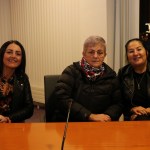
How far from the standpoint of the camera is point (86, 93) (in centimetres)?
224

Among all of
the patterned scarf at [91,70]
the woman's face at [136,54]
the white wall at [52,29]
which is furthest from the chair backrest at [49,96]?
the white wall at [52,29]

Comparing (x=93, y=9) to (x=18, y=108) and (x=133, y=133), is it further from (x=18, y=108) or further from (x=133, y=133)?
(x=133, y=133)

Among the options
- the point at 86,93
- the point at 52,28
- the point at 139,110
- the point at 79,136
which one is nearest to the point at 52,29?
the point at 52,28

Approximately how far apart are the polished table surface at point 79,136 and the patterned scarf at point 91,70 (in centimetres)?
63

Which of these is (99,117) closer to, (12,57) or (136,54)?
(136,54)

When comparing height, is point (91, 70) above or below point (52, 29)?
below

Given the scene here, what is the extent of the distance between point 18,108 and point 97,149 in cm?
121

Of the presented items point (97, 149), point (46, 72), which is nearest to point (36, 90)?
point (46, 72)

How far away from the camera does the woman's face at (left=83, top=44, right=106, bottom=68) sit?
2.28 m

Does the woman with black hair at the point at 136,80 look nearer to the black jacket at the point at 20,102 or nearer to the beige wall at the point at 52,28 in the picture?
→ the black jacket at the point at 20,102

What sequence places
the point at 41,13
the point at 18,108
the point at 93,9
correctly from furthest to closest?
the point at 41,13
the point at 93,9
the point at 18,108

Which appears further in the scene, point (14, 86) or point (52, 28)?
point (52, 28)

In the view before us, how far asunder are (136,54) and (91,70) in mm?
454

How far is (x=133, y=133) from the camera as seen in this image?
1491 millimetres
